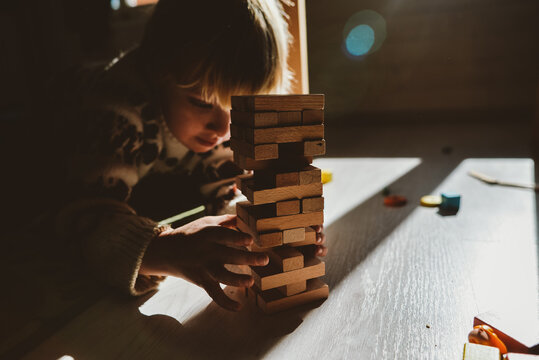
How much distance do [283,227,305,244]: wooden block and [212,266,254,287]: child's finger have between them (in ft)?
0.26

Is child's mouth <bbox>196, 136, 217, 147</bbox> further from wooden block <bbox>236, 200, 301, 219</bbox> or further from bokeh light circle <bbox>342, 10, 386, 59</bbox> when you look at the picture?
bokeh light circle <bbox>342, 10, 386, 59</bbox>

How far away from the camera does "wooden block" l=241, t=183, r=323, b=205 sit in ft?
1.78

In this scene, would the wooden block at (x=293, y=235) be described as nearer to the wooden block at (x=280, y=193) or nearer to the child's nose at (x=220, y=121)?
the wooden block at (x=280, y=193)

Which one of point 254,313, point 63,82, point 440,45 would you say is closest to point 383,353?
point 254,313

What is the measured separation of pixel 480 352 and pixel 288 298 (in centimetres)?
26

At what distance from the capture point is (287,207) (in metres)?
0.56

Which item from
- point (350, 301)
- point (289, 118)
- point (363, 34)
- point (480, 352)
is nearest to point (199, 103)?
point (289, 118)

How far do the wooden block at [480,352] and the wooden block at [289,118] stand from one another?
348 mm

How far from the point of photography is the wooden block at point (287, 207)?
56 centimetres

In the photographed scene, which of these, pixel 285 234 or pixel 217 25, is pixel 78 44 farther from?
pixel 285 234

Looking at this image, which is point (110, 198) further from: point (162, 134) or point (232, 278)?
point (232, 278)

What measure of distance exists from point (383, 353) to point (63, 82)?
1.02 metres

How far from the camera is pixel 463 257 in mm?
735

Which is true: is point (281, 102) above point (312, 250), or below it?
above
